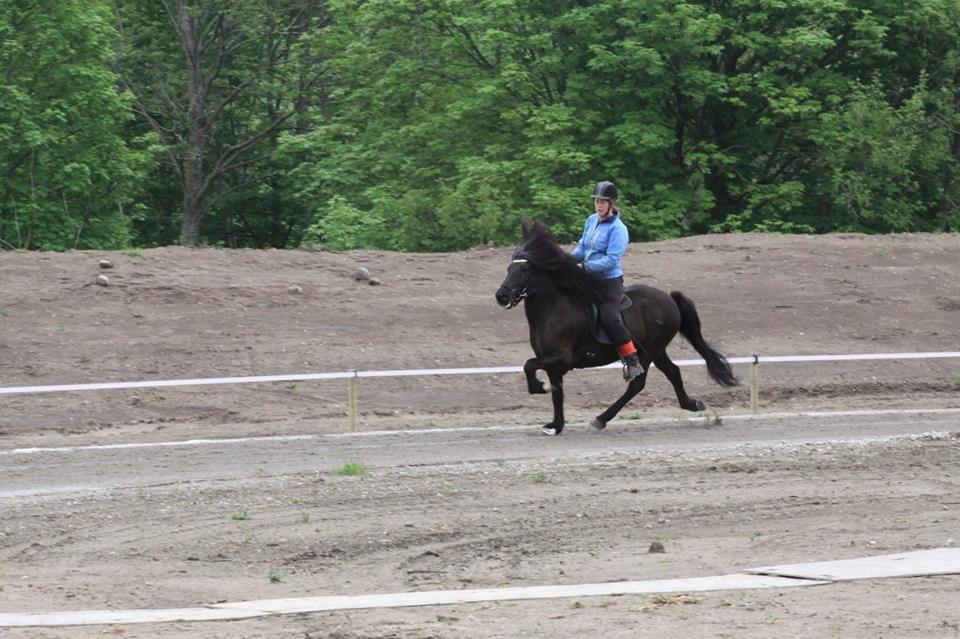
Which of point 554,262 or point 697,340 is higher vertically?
point 554,262

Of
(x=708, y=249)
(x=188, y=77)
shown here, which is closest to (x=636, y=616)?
(x=708, y=249)

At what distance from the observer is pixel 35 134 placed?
35.4 metres

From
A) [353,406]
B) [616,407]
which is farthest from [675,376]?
[353,406]

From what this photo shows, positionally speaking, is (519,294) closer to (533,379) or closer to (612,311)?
(533,379)

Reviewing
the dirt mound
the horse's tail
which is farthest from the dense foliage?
the horse's tail

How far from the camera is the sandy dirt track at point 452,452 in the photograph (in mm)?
9016

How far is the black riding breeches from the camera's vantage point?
16.1 meters

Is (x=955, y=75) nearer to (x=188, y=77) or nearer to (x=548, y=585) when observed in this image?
(x=188, y=77)

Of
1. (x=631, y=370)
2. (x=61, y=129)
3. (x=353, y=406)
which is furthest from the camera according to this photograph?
(x=61, y=129)

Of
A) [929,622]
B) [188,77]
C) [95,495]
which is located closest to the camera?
[929,622]

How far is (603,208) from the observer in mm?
15828

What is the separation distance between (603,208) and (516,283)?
123 cm

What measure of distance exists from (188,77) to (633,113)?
47.0ft

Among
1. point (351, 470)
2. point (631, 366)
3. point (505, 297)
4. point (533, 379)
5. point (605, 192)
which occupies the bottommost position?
point (351, 470)
